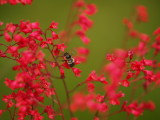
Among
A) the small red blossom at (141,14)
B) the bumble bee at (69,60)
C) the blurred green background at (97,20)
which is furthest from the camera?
the blurred green background at (97,20)

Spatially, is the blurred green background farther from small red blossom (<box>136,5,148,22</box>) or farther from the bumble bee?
the bumble bee

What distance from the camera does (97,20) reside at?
2344 mm

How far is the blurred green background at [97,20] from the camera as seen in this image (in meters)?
1.94

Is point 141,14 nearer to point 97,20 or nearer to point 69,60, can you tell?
point 69,60

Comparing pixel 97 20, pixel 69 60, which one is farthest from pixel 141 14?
pixel 97 20

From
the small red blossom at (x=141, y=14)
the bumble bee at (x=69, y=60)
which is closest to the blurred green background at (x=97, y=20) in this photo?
the small red blossom at (x=141, y=14)

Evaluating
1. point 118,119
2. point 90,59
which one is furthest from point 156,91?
point 90,59

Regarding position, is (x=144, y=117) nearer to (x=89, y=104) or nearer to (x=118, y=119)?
(x=118, y=119)

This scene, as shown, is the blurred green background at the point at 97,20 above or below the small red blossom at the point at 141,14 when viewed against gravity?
above

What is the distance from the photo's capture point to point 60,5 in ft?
7.65

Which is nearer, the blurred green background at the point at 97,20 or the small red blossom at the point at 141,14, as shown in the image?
the small red blossom at the point at 141,14

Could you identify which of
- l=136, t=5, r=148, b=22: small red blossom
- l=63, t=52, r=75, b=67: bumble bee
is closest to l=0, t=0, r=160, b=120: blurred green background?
l=136, t=5, r=148, b=22: small red blossom

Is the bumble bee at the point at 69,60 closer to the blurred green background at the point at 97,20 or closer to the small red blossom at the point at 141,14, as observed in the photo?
the small red blossom at the point at 141,14

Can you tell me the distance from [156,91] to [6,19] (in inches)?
48.0
